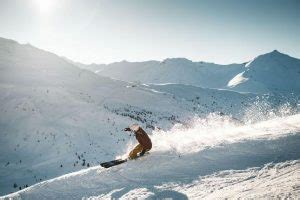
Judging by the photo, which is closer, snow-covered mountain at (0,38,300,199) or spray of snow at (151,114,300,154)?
snow-covered mountain at (0,38,300,199)

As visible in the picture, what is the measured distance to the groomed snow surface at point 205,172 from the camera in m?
10.3

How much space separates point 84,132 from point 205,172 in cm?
3417

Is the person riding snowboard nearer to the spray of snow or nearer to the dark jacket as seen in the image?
the dark jacket

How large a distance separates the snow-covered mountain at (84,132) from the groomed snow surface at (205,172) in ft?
0.17

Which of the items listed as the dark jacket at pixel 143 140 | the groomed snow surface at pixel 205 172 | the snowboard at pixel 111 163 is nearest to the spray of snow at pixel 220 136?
the groomed snow surface at pixel 205 172

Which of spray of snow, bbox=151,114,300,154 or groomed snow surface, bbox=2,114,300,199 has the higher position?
spray of snow, bbox=151,114,300,154

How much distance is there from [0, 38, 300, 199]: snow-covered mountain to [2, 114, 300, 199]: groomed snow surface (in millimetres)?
51

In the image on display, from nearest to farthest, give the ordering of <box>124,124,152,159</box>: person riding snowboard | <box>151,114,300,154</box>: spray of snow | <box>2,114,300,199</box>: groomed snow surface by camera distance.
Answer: <box>2,114,300,199</box>: groomed snow surface → <box>151,114,300,154</box>: spray of snow → <box>124,124,152,159</box>: person riding snowboard

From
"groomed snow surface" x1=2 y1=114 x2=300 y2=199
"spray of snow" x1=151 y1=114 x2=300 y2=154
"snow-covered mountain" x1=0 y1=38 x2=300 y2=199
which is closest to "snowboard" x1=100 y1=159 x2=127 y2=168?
"groomed snow surface" x1=2 y1=114 x2=300 y2=199

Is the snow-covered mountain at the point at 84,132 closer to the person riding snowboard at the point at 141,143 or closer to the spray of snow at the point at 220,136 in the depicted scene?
the spray of snow at the point at 220,136

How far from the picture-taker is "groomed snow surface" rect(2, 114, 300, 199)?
10305mm

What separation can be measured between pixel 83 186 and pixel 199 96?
138754 millimetres

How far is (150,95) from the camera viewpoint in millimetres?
103750

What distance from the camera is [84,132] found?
44281 millimetres
